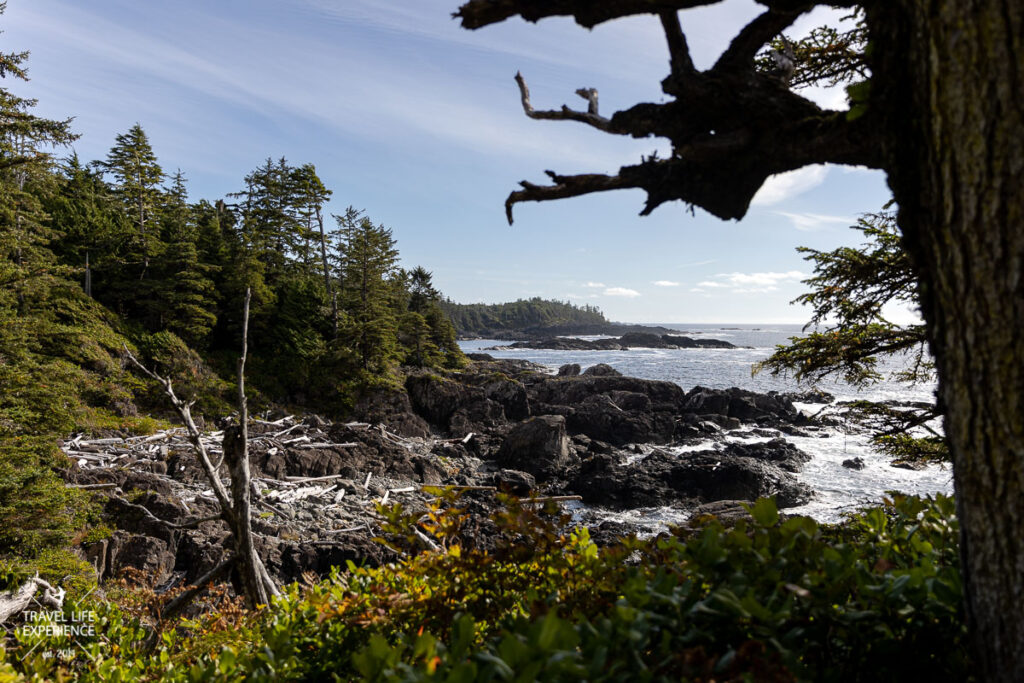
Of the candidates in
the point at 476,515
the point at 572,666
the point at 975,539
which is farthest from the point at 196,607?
the point at 975,539

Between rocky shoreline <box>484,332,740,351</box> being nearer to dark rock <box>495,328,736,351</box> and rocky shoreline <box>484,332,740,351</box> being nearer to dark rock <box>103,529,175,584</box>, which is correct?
dark rock <box>495,328,736,351</box>

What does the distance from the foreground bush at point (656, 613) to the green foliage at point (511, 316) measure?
11148 centimetres

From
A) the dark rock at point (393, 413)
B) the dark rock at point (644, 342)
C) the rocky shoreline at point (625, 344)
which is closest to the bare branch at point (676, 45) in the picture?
the dark rock at point (393, 413)

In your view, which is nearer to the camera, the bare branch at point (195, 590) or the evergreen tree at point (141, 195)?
the bare branch at point (195, 590)

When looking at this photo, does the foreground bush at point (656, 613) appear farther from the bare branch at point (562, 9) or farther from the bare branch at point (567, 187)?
the bare branch at point (562, 9)

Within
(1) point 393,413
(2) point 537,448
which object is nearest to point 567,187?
(2) point 537,448

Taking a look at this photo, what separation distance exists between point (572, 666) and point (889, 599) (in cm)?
103

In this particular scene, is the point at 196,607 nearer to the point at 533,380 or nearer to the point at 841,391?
the point at 533,380

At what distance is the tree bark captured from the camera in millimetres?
1344

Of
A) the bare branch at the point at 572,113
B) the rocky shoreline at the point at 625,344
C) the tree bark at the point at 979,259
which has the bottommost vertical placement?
the rocky shoreline at the point at 625,344

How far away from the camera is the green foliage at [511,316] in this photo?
123 m

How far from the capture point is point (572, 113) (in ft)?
8.25

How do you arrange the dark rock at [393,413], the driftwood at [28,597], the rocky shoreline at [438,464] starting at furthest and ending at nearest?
the dark rock at [393,413], the rocky shoreline at [438,464], the driftwood at [28,597]

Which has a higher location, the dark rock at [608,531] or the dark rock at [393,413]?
the dark rock at [393,413]
